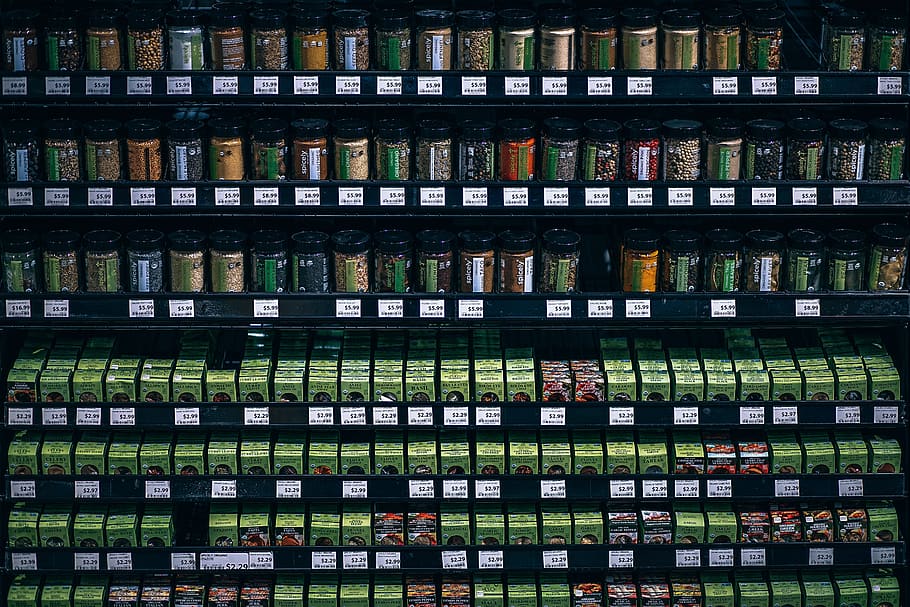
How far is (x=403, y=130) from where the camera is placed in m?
5.21

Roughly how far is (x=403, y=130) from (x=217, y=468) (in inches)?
56.3

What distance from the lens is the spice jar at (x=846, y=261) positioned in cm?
530

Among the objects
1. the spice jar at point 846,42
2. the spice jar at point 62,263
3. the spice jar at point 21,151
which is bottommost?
the spice jar at point 62,263

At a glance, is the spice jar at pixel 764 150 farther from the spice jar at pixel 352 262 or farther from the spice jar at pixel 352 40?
the spice jar at pixel 352 262

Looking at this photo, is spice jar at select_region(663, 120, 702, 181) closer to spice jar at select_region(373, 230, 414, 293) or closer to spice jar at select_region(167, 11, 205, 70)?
spice jar at select_region(373, 230, 414, 293)

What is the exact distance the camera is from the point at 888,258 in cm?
532

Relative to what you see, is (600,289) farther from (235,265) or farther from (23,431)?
(23,431)

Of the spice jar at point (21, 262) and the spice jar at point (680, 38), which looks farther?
the spice jar at point (21, 262)

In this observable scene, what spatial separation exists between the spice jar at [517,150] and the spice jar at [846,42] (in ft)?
3.52

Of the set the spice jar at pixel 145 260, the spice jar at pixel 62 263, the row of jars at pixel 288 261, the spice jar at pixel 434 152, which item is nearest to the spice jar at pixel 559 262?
the row of jars at pixel 288 261

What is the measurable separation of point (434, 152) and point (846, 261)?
151cm

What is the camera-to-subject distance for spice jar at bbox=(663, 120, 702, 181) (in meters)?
5.21

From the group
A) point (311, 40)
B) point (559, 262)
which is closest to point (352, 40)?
point (311, 40)

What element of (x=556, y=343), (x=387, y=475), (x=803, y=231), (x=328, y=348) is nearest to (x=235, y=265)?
(x=328, y=348)
